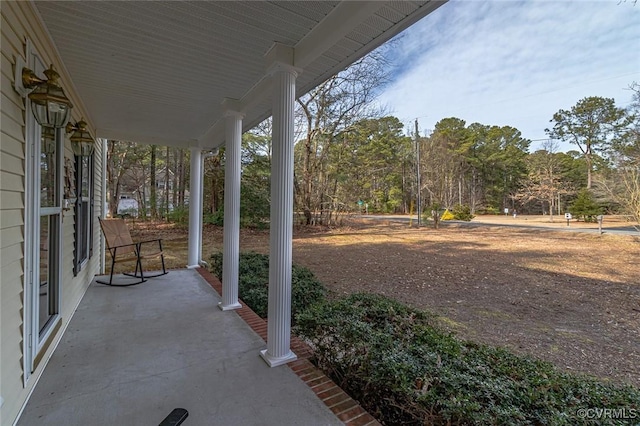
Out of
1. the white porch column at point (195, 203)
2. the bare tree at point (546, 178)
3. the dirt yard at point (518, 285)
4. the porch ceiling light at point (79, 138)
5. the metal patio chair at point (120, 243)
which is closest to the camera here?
the porch ceiling light at point (79, 138)

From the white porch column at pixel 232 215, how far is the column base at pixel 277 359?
46.8 inches

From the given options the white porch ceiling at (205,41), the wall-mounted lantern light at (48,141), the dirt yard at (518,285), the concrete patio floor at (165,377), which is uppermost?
the white porch ceiling at (205,41)

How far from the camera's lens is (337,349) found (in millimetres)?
2053

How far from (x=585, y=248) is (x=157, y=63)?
11.3 meters

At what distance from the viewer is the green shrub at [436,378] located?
4.22 feet

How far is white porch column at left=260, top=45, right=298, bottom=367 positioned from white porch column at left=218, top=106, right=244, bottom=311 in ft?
3.79

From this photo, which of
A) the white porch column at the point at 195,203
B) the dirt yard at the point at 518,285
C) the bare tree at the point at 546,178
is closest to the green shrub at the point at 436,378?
the dirt yard at the point at 518,285

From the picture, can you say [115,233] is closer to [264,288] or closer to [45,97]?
[264,288]

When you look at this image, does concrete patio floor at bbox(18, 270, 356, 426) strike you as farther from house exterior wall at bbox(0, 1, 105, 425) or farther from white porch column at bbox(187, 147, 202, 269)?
white porch column at bbox(187, 147, 202, 269)

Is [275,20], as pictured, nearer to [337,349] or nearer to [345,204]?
[337,349]

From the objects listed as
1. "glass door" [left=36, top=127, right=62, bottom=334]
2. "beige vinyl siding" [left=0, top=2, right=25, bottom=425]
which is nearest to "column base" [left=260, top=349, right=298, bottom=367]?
"beige vinyl siding" [left=0, top=2, right=25, bottom=425]

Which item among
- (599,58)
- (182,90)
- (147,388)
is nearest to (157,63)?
(182,90)

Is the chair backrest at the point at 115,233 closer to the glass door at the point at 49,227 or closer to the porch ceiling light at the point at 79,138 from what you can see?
the porch ceiling light at the point at 79,138

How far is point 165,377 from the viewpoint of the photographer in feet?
6.56
